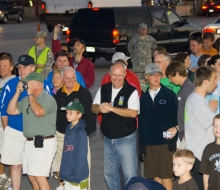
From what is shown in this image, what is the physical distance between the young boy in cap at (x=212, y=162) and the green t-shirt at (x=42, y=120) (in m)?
2.33

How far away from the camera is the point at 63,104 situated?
9.29 m

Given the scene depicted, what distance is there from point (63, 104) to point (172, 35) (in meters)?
14.6

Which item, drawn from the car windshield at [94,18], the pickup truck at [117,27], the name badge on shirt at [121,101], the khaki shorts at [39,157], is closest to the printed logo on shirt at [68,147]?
the khaki shorts at [39,157]

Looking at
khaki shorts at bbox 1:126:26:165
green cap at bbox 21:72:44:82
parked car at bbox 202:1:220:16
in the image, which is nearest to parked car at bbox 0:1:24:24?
parked car at bbox 202:1:220:16

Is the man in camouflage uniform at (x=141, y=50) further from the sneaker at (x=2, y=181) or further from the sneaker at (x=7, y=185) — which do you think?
the sneaker at (x=7, y=185)

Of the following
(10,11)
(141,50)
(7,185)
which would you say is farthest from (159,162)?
(10,11)

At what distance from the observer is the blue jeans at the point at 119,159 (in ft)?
28.5

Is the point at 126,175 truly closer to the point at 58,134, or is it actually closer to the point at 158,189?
the point at 58,134

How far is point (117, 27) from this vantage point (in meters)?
21.9

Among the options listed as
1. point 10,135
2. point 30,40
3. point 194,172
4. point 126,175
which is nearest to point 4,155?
point 10,135

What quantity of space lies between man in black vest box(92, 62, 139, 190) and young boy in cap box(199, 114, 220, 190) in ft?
5.13

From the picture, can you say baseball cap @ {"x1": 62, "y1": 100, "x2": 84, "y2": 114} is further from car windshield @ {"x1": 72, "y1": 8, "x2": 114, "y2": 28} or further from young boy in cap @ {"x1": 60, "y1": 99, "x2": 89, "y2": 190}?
car windshield @ {"x1": 72, "y1": 8, "x2": 114, "y2": 28}

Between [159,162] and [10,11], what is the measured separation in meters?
41.6

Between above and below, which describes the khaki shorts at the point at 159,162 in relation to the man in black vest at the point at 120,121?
below
